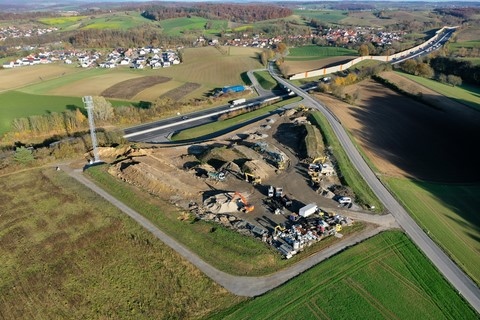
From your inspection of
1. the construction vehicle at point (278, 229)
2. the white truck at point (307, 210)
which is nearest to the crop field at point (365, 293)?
the construction vehicle at point (278, 229)

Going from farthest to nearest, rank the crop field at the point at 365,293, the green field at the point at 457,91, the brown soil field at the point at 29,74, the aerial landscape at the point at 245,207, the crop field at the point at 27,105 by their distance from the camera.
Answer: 1. the brown soil field at the point at 29,74
2. the green field at the point at 457,91
3. the crop field at the point at 27,105
4. the aerial landscape at the point at 245,207
5. the crop field at the point at 365,293

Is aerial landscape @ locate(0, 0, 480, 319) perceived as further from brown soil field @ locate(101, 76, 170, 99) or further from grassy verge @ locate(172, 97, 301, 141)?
brown soil field @ locate(101, 76, 170, 99)

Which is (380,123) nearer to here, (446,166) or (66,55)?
(446,166)

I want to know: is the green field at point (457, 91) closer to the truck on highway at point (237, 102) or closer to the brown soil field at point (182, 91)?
the truck on highway at point (237, 102)

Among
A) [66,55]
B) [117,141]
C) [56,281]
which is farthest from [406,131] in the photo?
[66,55]

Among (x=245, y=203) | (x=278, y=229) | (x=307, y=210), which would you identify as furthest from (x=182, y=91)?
(x=278, y=229)

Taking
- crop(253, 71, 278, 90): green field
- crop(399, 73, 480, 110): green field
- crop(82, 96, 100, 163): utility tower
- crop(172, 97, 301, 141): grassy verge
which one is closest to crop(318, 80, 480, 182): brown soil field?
crop(399, 73, 480, 110): green field

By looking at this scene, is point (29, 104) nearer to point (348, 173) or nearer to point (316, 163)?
point (316, 163)
